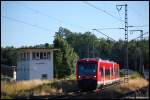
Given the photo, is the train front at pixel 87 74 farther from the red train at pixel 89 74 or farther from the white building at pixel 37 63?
the white building at pixel 37 63

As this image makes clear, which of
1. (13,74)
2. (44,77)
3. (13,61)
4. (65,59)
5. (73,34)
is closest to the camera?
(44,77)

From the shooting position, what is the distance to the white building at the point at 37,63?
63.9 metres

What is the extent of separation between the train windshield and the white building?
85.9 feet

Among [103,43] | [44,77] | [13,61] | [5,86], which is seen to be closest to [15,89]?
[5,86]

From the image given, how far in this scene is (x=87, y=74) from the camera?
37125 millimetres

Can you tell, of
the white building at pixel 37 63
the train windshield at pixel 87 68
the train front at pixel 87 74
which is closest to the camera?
the train front at pixel 87 74

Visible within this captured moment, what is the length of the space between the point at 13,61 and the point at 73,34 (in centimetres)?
3418

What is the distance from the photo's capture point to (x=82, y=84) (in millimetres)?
37000

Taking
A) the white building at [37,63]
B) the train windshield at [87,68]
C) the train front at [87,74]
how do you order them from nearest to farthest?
the train front at [87,74]
the train windshield at [87,68]
the white building at [37,63]

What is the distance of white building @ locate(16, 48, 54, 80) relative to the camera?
63.9m

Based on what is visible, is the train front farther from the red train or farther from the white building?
the white building

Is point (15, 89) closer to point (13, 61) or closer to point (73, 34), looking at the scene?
point (13, 61)

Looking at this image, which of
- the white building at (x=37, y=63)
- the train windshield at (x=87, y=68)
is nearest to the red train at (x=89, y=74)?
the train windshield at (x=87, y=68)

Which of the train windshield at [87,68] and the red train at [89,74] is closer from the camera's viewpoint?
the red train at [89,74]
